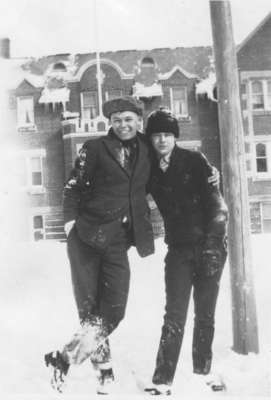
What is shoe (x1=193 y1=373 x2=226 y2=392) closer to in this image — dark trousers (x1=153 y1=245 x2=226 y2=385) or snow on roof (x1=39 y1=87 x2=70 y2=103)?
dark trousers (x1=153 y1=245 x2=226 y2=385)

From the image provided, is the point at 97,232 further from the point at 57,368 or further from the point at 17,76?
the point at 17,76

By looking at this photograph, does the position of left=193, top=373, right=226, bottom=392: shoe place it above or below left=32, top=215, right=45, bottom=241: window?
below

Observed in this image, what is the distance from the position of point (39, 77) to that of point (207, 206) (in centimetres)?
924

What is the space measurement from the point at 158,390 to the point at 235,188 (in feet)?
5.17

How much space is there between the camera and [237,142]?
364cm

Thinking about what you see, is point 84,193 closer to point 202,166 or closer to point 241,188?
point 202,166

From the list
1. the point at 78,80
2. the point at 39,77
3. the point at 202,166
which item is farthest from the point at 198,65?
the point at 202,166

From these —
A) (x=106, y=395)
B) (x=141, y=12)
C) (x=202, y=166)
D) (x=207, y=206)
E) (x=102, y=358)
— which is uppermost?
(x=141, y=12)

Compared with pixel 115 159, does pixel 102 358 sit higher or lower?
lower

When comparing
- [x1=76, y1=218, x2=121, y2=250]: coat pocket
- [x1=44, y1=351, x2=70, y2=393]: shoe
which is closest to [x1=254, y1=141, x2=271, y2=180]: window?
[x1=76, y1=218, x2=121, y2=250]: coat pocket

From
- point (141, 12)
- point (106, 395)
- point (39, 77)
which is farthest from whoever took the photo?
point (39, 77)

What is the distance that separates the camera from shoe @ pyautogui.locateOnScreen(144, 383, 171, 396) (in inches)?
118

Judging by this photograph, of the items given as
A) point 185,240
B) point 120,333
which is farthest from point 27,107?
point 185,240

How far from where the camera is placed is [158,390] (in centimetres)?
302
